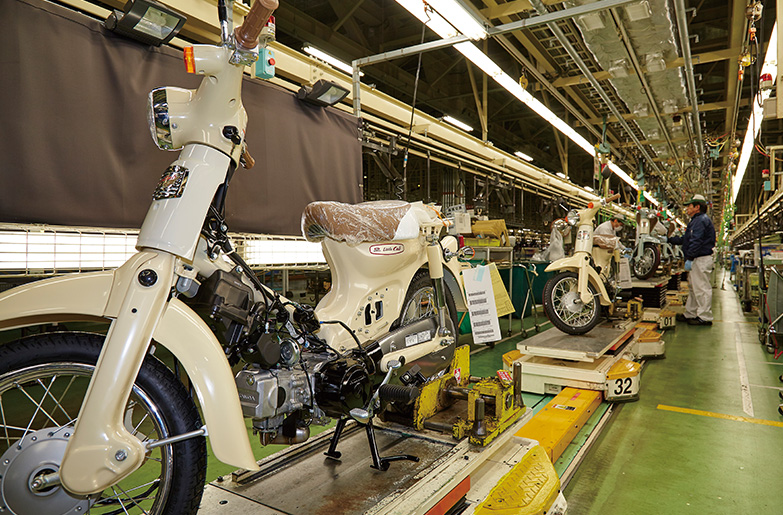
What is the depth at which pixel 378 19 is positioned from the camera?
301 inches

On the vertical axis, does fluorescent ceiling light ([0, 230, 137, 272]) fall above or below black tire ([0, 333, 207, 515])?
above

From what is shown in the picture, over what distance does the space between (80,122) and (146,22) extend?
671 mm

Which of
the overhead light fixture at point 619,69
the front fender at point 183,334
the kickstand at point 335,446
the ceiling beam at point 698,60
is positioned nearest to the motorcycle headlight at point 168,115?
the front fender at point 183,334

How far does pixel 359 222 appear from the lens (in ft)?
6.63

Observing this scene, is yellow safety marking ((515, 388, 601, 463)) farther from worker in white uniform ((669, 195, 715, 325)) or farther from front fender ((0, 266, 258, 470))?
worker in white uniform ((669, 195, 715, 325))

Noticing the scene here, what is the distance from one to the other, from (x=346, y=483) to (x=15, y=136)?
84.8 inches

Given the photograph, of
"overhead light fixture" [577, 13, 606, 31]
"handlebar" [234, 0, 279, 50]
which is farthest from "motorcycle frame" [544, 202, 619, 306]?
"handlebar" [234, 0, 279, 50]

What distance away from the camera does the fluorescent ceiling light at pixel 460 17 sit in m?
3.11

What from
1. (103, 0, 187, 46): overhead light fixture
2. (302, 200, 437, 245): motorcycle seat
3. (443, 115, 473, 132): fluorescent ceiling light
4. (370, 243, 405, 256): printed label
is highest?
(443, 115, 473, 132): fluorescent ceiling light

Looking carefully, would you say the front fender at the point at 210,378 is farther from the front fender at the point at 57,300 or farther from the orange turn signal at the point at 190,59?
the orange turn signal at the point at 190,59

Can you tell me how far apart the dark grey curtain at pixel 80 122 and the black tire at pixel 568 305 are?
113 inches

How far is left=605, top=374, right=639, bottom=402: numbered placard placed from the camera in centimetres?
356

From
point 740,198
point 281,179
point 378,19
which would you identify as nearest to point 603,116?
point 378,19

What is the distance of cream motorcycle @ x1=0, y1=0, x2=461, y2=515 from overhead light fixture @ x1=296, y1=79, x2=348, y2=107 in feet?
7.47
